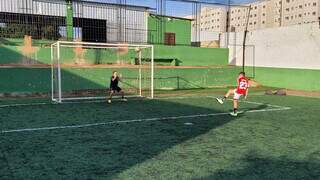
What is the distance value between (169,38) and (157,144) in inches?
824

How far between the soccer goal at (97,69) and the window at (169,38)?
404 centimetres

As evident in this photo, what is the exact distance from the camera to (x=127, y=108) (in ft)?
47.9

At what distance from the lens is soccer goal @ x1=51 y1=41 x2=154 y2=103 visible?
20178 millimetres

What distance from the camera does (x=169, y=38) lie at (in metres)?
28.6

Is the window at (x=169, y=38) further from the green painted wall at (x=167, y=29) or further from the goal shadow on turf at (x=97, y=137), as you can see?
the goal shadow on turf at (x=97, y=137)

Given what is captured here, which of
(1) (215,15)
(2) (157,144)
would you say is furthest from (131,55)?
(2) (157,144)

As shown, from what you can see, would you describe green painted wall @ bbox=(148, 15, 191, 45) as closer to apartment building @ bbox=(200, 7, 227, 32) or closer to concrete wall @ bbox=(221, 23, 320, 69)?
apartment building @ bbox=(200, 7, 227, 32)

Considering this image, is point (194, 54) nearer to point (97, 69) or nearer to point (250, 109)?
point (97, 69)

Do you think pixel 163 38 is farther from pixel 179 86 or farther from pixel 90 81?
pixel 90 81

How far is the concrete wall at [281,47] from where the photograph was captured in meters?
22.9

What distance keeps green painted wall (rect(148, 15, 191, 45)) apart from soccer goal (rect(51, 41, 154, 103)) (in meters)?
3.20

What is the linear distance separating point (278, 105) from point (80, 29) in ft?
45.7

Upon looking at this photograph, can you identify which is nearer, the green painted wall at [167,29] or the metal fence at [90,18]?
the metal fence at [90,18]

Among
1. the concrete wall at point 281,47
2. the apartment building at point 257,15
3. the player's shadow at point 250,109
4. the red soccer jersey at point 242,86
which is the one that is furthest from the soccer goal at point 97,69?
the apartment building at point 257,15
